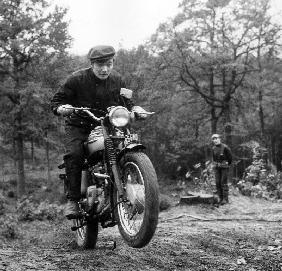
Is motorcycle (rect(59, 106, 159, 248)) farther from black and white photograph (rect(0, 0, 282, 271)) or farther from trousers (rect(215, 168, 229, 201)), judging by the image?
trousers (rect(215, 168, 229, 201))

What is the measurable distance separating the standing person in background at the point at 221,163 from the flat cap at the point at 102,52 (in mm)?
10073

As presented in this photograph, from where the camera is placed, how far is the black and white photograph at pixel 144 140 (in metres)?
5.44

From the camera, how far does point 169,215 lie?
1337 cm

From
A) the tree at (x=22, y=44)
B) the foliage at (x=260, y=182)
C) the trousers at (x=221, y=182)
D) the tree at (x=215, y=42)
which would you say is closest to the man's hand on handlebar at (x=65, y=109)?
the trousers at (x=221, y=182)

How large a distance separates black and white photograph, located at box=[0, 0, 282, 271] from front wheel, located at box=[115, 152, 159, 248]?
0.04 feet

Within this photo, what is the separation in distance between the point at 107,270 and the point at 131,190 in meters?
1.01

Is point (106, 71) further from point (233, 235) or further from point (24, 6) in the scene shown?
point (24, 6)

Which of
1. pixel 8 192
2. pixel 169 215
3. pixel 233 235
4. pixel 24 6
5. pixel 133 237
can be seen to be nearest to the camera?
pixel 133 237

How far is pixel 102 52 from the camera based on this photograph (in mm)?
5398

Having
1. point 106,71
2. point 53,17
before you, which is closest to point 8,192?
point 53,17

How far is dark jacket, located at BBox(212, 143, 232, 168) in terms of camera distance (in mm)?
15203

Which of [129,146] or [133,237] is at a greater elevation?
[129,146]

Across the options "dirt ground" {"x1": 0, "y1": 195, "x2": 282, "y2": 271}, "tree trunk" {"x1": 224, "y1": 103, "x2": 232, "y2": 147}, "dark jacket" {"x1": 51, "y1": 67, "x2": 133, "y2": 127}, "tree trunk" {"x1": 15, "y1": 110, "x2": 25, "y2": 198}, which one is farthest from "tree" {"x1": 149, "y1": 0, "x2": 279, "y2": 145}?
"dark jacket" {"x1": 51, "y1": 67, "x2": 133, "y2": 127}

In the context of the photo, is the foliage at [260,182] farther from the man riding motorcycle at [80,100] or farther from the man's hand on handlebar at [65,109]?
the man's hand on handlebar at [65,109]
